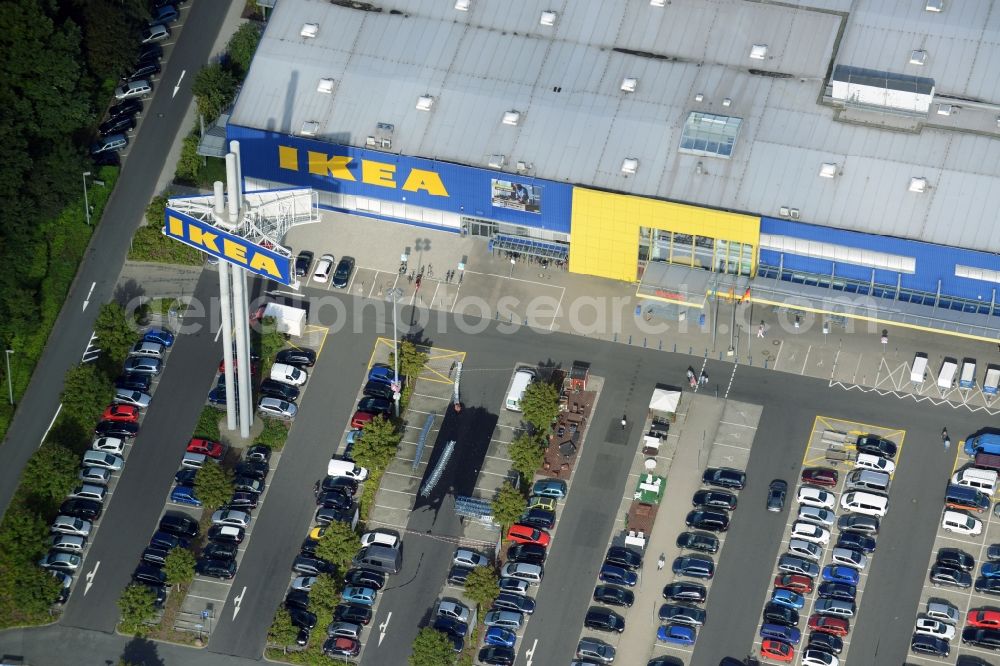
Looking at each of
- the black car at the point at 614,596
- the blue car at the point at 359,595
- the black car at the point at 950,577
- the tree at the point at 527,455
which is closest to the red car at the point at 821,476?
the black car at the point at 950,577

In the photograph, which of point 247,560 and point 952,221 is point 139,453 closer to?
point 247,560

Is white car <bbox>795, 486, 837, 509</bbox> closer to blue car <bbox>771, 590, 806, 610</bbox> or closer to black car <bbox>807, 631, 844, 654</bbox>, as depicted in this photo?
blue car <bbox>771, 590, 806, 610</bbox>

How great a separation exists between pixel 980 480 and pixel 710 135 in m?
42.6

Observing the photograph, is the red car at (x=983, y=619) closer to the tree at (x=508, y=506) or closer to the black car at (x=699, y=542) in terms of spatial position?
the black car at (x=699, y=542)

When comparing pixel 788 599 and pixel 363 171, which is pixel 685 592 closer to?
pixel 788 599

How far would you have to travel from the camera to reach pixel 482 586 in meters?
173

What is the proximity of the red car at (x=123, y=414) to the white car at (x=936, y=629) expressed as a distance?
7799 cm

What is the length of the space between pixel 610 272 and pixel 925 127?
113 feet

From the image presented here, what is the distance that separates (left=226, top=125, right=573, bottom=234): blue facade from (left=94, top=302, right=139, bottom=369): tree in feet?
67.3

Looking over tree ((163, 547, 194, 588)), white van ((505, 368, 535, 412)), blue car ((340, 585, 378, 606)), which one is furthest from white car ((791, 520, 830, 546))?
tree ((163, 547, 194, 588))

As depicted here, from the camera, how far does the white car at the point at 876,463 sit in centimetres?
18075

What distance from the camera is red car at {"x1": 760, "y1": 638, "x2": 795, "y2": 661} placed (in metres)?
172

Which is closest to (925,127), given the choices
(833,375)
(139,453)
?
(833,375)

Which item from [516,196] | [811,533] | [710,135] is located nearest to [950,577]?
[811,533]
